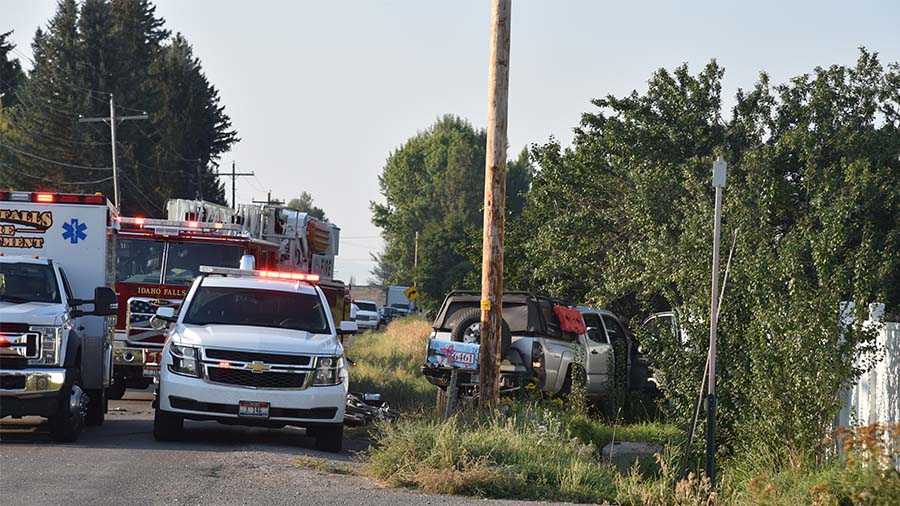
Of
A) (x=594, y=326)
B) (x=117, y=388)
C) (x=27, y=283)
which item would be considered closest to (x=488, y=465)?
(x=27, y=283)

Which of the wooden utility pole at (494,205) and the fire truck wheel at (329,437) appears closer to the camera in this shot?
the fire truck wheel at (329,437)

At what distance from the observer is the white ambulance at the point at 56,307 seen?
46.2 ft

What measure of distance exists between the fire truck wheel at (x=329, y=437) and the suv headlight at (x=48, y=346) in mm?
2876

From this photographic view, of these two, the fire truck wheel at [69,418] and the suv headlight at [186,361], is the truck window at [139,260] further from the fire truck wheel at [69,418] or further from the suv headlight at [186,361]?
the suv headlight at [186,361]

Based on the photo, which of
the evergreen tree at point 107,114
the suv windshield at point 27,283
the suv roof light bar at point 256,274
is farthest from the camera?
the evergreen tree at point 107,114

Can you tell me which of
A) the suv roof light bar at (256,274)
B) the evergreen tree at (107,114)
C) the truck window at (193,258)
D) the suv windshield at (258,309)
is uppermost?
the evergreen tree at (107,114)

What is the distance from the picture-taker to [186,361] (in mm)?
14453

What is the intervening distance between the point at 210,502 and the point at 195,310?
5230 mm

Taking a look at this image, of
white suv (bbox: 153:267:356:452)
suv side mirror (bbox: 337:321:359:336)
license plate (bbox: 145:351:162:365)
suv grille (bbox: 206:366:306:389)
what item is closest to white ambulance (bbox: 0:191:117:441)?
white suv (bbox: 153:267:356:452)

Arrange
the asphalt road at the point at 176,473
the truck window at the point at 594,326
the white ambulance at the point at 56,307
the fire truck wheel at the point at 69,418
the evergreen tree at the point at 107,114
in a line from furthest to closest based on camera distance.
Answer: the evergreen tree at the point at 107,114 → the truck window at the point at 594,326 → the fire truck wheel at the point at 69,418 → the white ambulance at the point at 56,307 → the asphalt road at the point at 176,473

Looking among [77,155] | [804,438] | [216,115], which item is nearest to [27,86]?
[77,155]

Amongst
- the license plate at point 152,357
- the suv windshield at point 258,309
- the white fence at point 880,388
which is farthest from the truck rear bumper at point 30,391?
the white fence at point 880,388

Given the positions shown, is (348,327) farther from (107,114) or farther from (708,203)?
(107,114)

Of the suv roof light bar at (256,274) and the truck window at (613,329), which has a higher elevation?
the suv roof light bar at (256,274)
